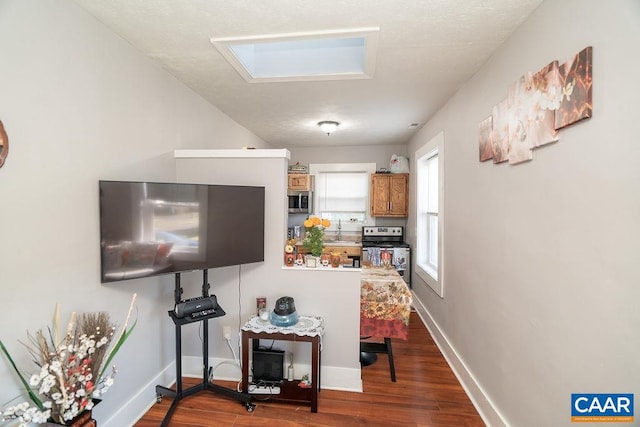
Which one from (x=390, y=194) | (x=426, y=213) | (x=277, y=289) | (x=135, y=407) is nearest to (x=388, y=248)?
(x=426, y=213)

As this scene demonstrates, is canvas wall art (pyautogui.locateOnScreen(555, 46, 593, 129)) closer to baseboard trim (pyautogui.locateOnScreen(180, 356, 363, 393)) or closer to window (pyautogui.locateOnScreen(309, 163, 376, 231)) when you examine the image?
baseboard trim (pyautogui.locateOnScreen(180, 356, 363, 393))

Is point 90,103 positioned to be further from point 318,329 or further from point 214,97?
point 318,329

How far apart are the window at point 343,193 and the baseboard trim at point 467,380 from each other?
7.27 ft

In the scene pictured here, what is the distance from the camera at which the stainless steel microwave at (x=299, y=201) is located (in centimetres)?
470

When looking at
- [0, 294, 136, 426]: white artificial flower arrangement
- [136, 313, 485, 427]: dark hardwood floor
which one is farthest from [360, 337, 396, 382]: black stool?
[0, 294, 136, 426]: white artificial flower arrangement

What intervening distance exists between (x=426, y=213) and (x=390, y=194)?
2.80 feet

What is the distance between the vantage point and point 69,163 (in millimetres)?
1438

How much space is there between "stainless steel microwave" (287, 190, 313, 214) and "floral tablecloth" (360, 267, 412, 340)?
251 cm

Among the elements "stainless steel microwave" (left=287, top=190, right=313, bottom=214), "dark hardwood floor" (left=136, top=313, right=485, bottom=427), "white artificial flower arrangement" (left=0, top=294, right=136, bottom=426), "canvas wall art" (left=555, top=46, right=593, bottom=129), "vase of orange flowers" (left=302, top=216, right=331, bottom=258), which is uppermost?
"canvas wall art" (left=555, top=46, right=593, bottom=129)

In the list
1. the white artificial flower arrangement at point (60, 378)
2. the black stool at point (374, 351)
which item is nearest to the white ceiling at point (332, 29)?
the white artificial flower arrangement at point (60, 378)

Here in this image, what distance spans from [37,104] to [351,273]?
2093 millimetres

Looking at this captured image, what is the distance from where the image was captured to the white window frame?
2.92 metres

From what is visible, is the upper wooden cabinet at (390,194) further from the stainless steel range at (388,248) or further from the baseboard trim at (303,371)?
the baseboard trim at (303,371)

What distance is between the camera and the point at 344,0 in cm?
138
